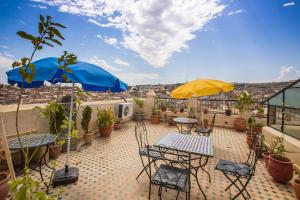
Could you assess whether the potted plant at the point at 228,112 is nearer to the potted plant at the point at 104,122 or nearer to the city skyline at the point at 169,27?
the city skyline at the point at 169,27

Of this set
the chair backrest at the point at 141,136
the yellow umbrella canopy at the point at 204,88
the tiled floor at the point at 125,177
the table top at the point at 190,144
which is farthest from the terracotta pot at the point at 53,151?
the yellow umbrella canopy at the point at 204,88

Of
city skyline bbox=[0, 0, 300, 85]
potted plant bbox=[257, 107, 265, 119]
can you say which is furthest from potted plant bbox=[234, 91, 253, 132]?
city skyline bbox=[0, 0, 300, 85]

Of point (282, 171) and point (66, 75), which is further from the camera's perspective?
point (282, 171)

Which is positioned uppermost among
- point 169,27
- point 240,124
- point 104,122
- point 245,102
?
point 169,27

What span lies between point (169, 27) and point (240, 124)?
4969mm

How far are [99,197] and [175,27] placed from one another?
5.83 meters

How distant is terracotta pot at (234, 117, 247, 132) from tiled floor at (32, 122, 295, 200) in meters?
1.69

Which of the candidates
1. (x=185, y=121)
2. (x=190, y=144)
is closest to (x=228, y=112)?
(x=185, y=121)

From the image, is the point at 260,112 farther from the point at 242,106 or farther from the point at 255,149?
the point at 255,149

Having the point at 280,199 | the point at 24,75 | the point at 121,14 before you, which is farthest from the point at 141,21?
the point at 280,199

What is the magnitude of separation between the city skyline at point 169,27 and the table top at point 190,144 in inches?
78.0

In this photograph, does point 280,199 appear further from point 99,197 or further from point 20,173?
point 20,173

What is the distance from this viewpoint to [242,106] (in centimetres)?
611

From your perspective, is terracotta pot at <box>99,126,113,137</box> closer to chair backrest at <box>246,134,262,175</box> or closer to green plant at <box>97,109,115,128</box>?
green plant at <box>97,109,115,128</box>
